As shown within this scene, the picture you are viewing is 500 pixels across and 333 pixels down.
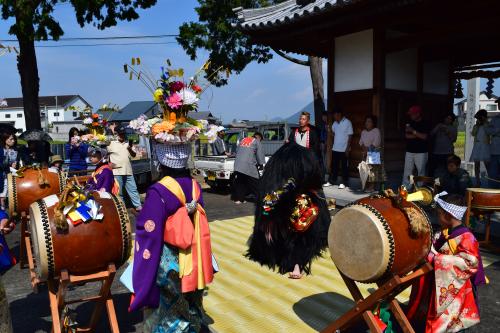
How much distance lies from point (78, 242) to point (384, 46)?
7172 millimetres

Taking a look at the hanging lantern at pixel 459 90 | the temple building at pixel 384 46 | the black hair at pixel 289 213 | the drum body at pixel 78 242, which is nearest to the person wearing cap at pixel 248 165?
the temple building at pixel 384 46

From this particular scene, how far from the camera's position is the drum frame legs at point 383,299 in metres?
2.58

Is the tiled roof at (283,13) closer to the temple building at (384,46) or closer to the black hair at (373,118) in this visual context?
the temple building at (384,46)

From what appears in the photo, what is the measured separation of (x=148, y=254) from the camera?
8.80 feet

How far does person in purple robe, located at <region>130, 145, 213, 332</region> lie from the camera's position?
106 inches

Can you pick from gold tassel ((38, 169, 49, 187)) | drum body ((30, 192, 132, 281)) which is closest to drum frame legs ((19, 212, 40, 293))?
gold tassel ((38, 169, 49, 187))

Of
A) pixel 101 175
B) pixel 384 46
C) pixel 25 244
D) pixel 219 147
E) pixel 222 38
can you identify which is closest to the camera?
pixel 25 244

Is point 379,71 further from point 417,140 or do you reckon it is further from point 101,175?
point 101,175

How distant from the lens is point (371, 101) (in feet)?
27.5

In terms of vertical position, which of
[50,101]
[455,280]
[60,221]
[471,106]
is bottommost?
[455,280]

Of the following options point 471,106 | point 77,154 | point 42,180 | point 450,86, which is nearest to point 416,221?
point 42,180

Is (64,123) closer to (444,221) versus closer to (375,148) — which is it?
(375,148)

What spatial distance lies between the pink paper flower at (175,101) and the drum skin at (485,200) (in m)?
3.89

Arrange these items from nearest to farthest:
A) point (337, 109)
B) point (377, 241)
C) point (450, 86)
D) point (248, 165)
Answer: point (377, 241), point (337, 109), point (248, 165), point (450, 86)
